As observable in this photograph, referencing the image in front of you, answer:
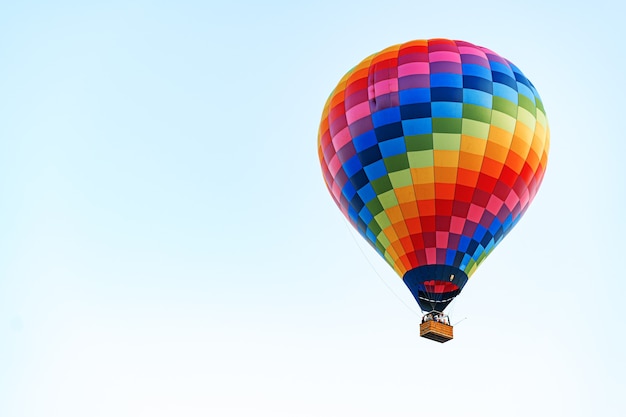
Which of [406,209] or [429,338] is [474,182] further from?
[429,338]

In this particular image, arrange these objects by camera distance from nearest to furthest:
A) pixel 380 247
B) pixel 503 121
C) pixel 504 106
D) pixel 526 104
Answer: pixel 503 121 < pixel 504 106 < pixel 526 104 < pixel 380 247

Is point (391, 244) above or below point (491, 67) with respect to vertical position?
below

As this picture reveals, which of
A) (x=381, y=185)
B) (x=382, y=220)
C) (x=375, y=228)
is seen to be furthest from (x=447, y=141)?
(x=375, y=228)

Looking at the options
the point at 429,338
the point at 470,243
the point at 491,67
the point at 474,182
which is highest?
the point at 491,67

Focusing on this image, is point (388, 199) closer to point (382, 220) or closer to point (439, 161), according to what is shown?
point (382, 220)

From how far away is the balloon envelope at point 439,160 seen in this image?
19.1m

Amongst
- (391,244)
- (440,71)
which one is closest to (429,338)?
(391,244)

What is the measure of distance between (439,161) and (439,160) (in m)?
0.02

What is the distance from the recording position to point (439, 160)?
754 inches

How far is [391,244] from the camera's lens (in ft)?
64.2

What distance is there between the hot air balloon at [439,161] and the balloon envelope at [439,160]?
2 centimetres

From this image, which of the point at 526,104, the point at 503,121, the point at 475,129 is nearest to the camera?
the point at 475,129

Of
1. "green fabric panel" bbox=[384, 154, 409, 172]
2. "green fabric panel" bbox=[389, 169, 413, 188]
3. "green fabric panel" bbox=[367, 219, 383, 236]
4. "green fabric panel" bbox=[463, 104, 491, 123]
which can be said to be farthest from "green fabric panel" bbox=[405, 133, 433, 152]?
"green fabric panel" bbox=[367, 219, 383, 236]

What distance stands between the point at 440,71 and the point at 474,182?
Answer: 2855mm
